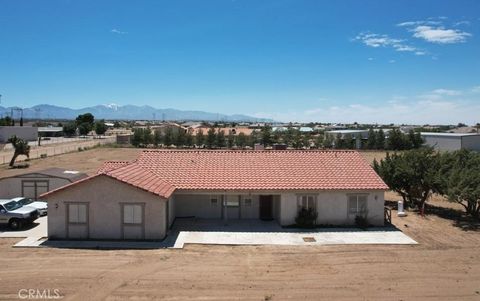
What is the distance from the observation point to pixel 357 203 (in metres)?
23.2

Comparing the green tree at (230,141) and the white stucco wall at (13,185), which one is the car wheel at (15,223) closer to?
the white stucco wall at (13,185)

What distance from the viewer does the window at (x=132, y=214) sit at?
2002cm

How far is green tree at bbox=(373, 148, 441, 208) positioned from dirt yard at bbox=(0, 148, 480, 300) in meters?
6.63

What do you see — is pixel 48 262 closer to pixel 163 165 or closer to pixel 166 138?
pixel 163 165

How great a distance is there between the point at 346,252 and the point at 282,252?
272 cm

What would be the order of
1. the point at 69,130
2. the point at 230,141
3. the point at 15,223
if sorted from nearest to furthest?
the point at 15,223, the point at 230,141, the point at 69,130

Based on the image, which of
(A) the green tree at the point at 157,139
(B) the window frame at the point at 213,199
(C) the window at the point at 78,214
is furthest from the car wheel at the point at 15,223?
(A) the green tree at the point at 157,139

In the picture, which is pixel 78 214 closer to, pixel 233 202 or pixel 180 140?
pixel 233 202

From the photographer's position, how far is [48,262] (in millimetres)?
16750

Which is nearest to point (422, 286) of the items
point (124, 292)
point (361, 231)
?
point (361, 231)

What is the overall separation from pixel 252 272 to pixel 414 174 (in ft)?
50.6

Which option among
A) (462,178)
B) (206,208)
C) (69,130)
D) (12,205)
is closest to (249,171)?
(206,208)

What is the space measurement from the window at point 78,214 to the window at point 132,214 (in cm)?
185

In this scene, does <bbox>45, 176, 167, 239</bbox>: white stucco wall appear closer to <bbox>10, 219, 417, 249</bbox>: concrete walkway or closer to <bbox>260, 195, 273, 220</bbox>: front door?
<bbox>10, 219, 417, 249</bbox>: concrete walkway
